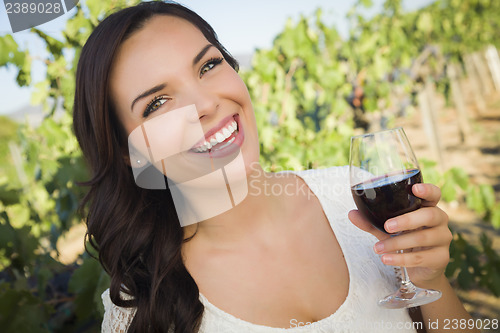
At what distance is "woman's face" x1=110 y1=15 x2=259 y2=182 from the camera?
152 centimetres

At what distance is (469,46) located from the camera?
1112 centimetres

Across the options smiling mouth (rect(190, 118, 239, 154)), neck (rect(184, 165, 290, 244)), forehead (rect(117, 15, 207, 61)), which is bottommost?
neck (rect(184, 165, 290, 244))

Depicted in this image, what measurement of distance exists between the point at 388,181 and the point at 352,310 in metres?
0.55

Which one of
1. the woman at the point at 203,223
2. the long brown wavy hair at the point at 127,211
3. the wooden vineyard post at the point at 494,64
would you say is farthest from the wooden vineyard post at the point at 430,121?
the wooden vineyard post at the point at 494,64

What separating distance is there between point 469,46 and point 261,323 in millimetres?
11721

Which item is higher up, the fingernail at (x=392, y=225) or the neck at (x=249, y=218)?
the fingernail at (x=392, y=225)

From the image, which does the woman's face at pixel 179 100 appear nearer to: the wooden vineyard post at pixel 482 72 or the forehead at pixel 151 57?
the forehead at pixel 151 57

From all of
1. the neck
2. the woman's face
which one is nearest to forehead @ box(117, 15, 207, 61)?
the woman's face

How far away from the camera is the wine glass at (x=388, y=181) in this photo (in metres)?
1.18

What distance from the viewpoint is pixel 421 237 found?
115 cm

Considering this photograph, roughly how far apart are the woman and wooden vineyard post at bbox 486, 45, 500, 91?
16.9 metres

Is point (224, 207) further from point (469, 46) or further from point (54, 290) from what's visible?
point (469, 46)

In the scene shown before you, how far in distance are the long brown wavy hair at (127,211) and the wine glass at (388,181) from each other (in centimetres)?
74

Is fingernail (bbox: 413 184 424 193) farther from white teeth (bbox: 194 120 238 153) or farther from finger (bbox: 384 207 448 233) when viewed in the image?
white teeth (bbox: 194 120 238 153)
